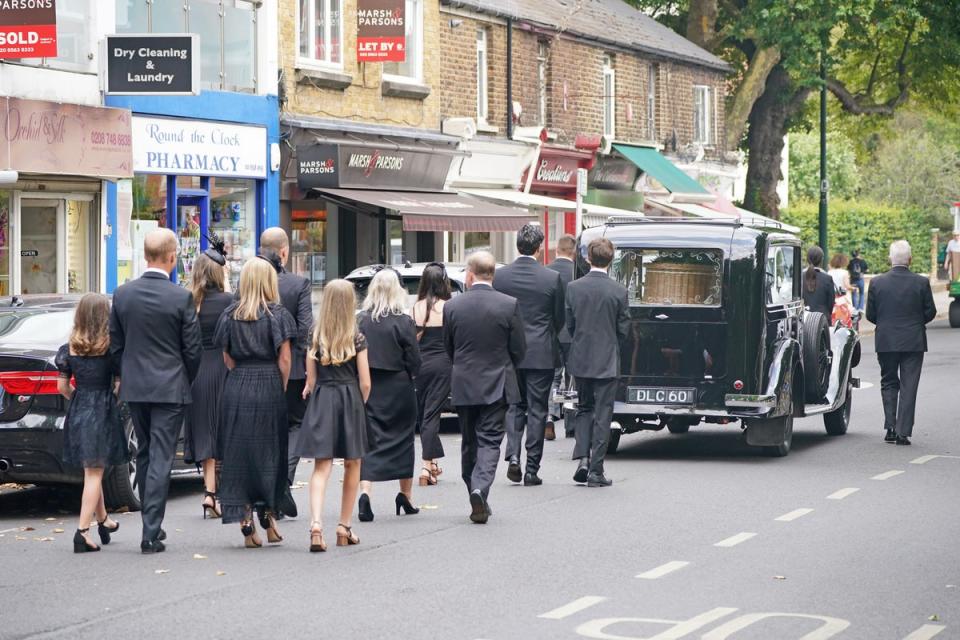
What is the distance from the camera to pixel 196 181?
23438 millimetres

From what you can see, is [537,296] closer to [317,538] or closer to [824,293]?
[317,538]

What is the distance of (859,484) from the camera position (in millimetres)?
12750

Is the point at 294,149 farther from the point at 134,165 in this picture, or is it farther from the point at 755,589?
the point at 755,589

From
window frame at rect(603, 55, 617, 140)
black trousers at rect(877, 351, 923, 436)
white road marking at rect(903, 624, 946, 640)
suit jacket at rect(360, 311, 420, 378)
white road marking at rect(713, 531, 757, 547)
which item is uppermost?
window frame at rect(603, 55, 617, 140)

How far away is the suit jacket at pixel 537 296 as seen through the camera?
43.4ft

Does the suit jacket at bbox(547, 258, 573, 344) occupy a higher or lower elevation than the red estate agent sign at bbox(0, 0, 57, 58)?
lower

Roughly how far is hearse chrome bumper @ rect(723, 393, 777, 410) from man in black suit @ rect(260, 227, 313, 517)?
419 centimetres

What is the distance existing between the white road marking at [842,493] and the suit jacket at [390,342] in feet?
11.0

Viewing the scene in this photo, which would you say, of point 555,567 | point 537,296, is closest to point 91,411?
point 555,567

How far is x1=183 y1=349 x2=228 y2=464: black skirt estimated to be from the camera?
1092 cm

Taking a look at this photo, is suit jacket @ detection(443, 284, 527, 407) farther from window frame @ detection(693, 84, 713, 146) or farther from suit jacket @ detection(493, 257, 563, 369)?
window frame @ detection(693, 84, 713, 146)

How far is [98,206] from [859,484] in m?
11.9

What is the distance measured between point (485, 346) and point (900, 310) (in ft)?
20.4

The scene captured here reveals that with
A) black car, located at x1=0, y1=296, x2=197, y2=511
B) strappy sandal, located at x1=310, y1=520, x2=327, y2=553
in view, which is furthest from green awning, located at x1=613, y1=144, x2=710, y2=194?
strappy sandal, located at x1=310, y1=520, x2=327, y2=553
